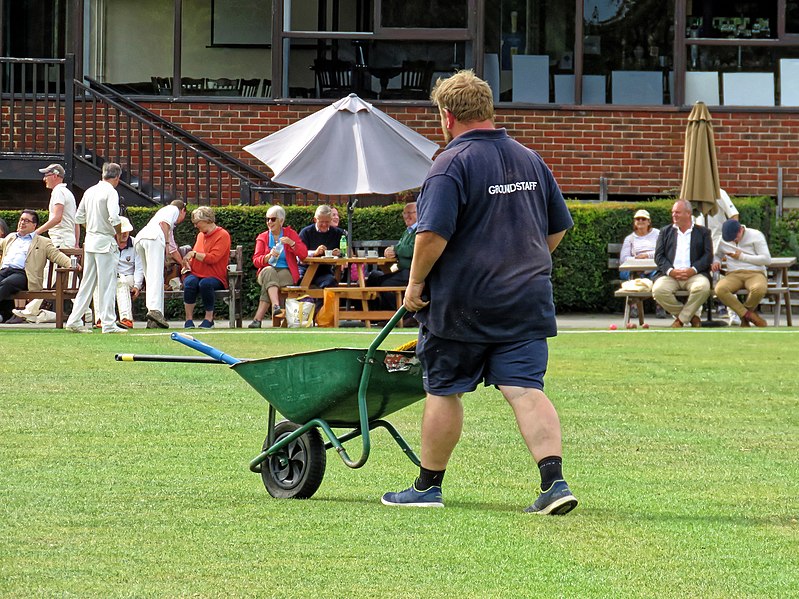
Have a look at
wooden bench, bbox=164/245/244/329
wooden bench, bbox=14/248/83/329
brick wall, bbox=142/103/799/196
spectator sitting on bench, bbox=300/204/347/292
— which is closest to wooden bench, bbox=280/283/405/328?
spectator sitting on bench, bbox=300/204/347/292

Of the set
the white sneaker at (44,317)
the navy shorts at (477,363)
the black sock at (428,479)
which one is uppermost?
the navy shorts at (477,363)

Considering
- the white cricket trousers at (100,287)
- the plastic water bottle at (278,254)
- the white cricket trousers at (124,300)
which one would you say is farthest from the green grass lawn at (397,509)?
the plastic water bottle at (278,254)

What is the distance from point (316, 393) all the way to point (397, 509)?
575 mm

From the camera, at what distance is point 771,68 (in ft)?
77.8

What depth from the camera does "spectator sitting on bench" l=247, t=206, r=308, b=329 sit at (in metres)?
18.5

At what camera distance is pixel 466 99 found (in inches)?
239

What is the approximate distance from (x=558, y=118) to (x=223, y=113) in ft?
16.6

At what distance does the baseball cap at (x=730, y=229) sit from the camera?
18172 millimetres

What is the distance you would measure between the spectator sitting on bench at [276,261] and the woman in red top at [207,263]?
0.49 meters

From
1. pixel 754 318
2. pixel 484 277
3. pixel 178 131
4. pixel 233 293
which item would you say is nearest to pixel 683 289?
pixel 754 318

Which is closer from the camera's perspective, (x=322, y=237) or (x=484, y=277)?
(x=484, y=277)

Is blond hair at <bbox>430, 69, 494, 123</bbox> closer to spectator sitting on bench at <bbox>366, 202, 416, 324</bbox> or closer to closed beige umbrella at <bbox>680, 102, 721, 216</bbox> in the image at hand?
spectator sitting on bench at <bbox>366, 202, 416, 324</bbox>

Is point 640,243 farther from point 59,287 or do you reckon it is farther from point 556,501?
point 556,501

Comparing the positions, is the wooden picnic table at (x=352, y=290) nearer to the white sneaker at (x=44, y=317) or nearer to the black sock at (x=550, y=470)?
the white sneaker at (x=44, y=317)
